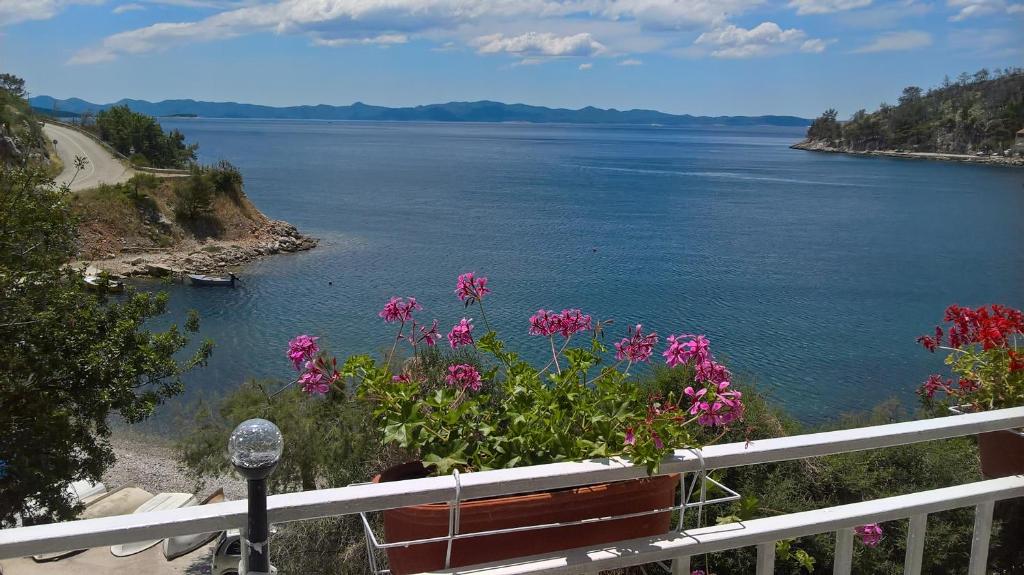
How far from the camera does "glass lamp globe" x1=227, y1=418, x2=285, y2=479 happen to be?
1.30 metres

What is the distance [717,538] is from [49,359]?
10659mm

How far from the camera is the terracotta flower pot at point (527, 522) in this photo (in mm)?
1723

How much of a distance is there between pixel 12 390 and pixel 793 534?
998cm

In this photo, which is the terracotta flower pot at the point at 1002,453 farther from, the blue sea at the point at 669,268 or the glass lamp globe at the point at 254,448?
the blue sea at the point at 669,268

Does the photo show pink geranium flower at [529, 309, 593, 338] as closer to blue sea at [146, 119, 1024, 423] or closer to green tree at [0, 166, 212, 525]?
blue sea at [146, 119, 1024, 423]

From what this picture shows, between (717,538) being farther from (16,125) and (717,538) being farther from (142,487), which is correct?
(16,125)

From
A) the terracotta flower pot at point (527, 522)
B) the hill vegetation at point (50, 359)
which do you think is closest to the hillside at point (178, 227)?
the hill vegetation at point (50, 359)

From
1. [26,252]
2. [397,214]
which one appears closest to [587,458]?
[26,252]

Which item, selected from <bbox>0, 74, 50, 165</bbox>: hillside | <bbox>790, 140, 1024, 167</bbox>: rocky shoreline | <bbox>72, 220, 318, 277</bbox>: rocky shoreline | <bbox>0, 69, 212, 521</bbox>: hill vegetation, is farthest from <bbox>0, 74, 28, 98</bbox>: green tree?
<bbox>790, 140, 1024, 167</bbox>: rocky shoreline

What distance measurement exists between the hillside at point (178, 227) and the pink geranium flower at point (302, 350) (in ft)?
129

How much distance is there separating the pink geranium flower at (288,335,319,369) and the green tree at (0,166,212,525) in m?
8.77

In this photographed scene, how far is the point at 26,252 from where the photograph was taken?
33.9 feet

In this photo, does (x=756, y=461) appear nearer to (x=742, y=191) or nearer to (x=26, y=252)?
(x=26, y=252)

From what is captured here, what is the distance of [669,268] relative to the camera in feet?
129
